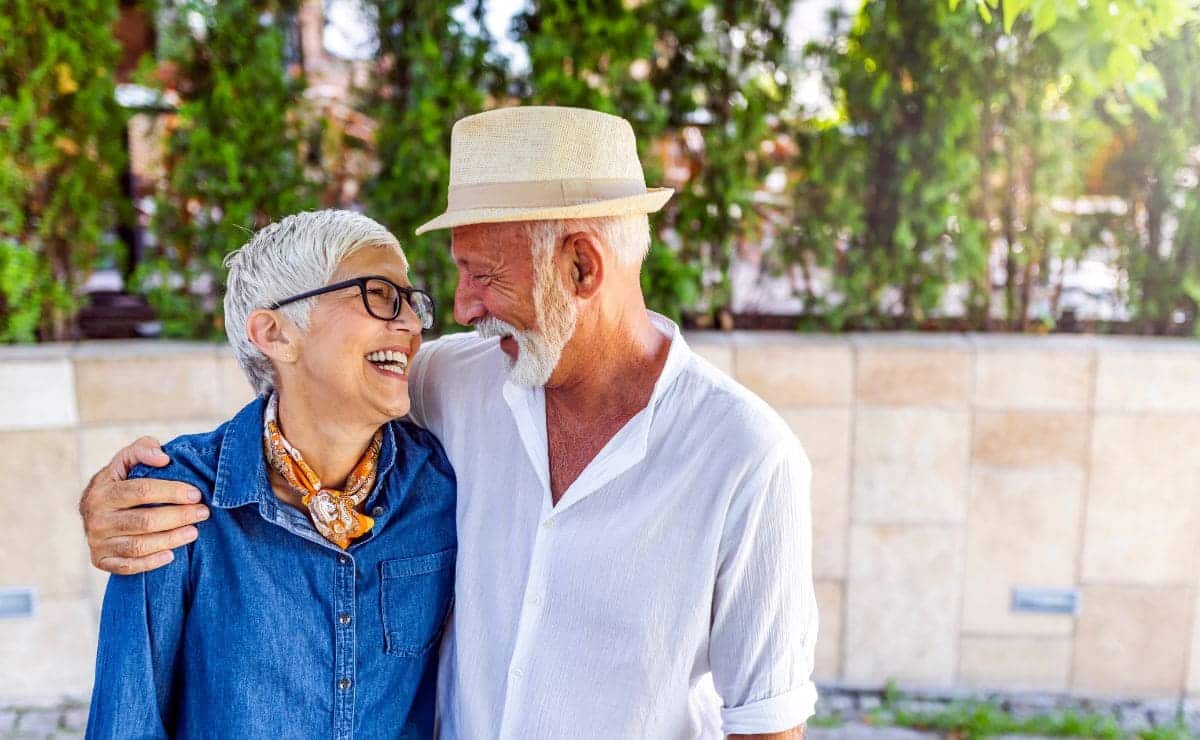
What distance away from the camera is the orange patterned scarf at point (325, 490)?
1.84 metres

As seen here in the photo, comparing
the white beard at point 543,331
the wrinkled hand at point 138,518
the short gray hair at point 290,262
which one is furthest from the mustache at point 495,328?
the wrinkled hand at point 138,518

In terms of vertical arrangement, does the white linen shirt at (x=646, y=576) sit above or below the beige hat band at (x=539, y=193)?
below

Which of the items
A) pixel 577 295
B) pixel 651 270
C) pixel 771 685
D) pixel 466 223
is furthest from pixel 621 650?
pixel 651 270

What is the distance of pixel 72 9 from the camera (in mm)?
3539

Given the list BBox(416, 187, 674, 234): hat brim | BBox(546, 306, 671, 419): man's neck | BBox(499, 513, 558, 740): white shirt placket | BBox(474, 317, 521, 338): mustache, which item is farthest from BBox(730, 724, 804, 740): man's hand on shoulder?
BBox(416, 187, 674, 234): hat brim

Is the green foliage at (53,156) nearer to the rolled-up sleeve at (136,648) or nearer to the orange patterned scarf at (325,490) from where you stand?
the orange patterned scarf at (325,490)

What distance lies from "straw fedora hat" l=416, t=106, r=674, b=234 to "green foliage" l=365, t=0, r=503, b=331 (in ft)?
6.13

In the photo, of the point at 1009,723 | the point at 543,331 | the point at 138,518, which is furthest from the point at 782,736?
the point at 1009,723

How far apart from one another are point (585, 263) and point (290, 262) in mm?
545

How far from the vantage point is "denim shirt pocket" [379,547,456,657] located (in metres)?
1.89

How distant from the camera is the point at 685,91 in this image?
3.75 metres

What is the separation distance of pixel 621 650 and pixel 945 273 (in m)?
2.61

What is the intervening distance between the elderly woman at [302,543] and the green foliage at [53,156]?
2193 millimetres

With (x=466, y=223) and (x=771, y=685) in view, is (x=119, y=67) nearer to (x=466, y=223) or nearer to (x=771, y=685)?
(x=466, y=223)
